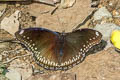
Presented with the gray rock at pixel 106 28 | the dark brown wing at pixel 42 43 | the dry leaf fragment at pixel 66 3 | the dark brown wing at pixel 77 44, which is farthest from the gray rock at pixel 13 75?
the dry leaf fragment at pixel 66 3

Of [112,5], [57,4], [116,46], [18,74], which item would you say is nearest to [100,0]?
[112,5]

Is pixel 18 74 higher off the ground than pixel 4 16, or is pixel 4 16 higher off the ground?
pixel 4 16

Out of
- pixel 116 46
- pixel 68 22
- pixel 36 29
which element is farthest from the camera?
pixel 68 22

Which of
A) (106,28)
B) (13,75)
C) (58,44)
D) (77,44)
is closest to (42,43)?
(58,44)

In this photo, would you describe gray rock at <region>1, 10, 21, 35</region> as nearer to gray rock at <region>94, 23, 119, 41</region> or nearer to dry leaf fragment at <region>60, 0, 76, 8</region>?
dry leaf fragment at <region>60, 0, 76, 8</region>

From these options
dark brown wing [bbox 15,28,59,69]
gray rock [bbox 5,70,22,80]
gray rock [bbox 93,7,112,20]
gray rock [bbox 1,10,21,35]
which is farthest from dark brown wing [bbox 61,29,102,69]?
gray rock [bbox 1,10,21,35]

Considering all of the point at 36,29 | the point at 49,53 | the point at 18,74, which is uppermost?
the point at 36,29

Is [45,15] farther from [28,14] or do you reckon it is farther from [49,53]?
Result: [49,53]

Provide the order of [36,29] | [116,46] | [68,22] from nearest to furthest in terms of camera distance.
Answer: [36,29] → [116,46] → [68,22]
